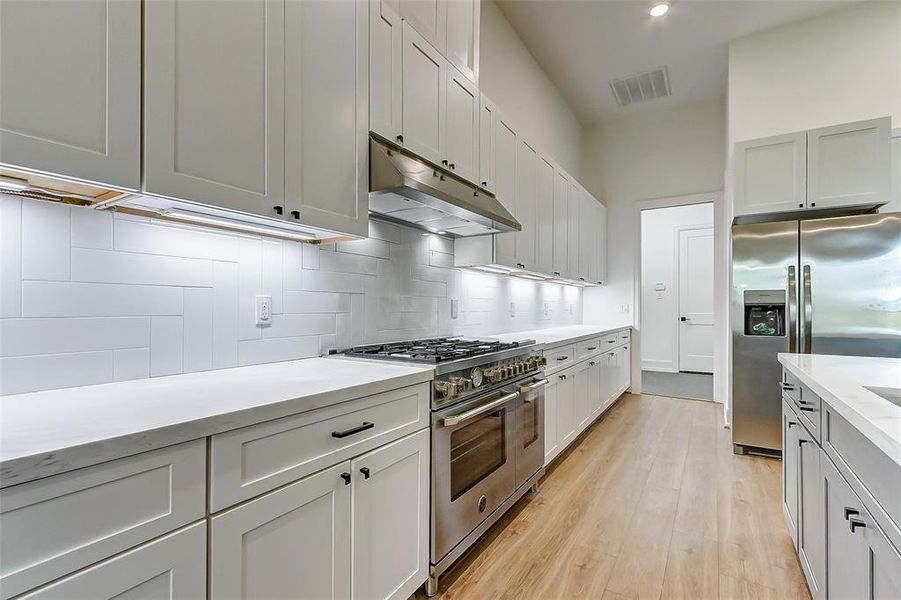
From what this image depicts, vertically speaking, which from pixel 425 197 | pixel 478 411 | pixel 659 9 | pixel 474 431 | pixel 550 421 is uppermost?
→ pixel 659 9

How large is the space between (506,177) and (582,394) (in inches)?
75.1

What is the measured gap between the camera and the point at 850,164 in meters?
3.19

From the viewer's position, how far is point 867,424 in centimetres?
100

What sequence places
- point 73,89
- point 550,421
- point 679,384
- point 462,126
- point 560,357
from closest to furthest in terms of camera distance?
1. point 73,89
2. point 462,126
3. point 550,421
4. point 560,357
5. point 679,384

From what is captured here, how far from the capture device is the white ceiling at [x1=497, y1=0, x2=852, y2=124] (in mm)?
3562

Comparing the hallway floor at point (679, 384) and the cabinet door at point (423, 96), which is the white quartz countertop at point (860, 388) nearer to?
the cabinet door at point (423, 96)

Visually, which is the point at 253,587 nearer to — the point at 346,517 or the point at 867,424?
the point at 346,517

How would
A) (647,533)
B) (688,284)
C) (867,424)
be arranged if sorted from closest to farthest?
1. (867,424)
2. (647,533)
3. (688,284)

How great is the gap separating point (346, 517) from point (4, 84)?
1.37 m

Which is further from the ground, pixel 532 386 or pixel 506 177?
pixel 506 177

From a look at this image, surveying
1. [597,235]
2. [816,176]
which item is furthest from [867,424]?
[597,235]

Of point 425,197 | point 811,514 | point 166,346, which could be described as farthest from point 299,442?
point 811,514

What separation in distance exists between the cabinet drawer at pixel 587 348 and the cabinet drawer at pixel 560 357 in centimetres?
14

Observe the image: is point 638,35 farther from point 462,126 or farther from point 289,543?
point 289,543
